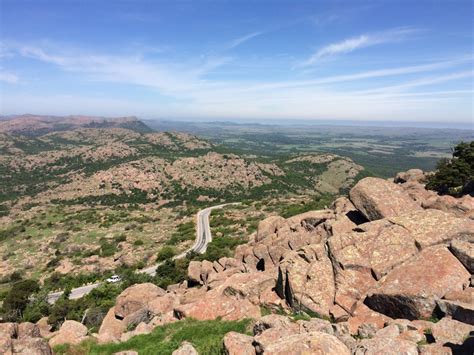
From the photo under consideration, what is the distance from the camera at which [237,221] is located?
103 metres

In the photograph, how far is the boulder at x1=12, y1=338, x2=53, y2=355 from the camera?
57.6 ft

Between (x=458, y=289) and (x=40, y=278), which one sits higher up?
(x=458, y=289)

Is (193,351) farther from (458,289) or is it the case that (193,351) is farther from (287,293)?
(458,289)

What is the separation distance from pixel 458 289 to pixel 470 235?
617cm

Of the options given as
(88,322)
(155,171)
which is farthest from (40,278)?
(155,171)

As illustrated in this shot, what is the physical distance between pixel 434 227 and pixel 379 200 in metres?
6.97

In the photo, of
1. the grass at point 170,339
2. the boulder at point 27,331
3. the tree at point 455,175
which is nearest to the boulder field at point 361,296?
the boulder at point 27,331

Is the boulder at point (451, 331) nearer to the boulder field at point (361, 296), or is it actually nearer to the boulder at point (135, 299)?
the boulder field at point (361, 296)

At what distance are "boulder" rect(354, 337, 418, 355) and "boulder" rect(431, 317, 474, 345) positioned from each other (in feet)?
6.77

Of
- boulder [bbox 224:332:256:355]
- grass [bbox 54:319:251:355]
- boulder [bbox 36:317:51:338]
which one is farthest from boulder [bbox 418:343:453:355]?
boulder [bbox 36:317:51:338]

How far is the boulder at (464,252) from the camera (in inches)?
788

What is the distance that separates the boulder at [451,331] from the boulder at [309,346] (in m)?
5.24

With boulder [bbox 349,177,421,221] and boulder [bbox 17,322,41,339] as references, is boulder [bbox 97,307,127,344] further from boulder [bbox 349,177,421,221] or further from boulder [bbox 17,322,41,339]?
boulder [bbox 349,177,421,221]

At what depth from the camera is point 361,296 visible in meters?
21.9
